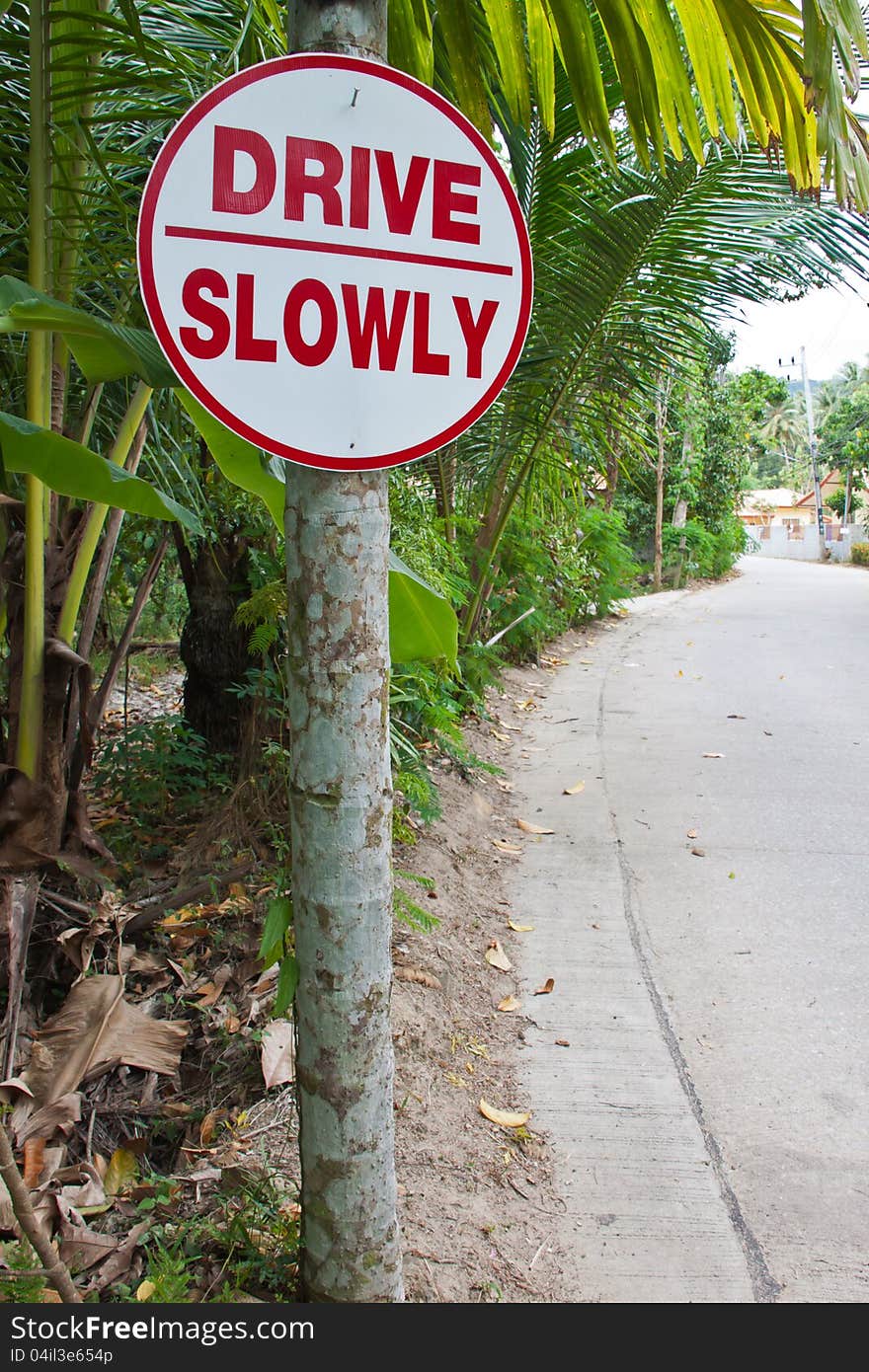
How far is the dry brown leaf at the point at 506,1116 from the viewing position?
2729 millimetres

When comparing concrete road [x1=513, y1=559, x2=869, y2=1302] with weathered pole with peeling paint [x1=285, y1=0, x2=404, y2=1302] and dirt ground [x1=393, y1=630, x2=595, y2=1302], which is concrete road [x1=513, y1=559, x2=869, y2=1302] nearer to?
dirt ground [x1=393, y1=630, x2=595, y2=1302]

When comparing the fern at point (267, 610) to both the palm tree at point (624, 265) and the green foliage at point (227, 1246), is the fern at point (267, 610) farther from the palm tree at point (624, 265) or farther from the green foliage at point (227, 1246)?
the palm tree at point (624, 265)

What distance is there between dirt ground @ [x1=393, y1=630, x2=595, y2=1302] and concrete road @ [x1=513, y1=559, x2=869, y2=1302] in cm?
8

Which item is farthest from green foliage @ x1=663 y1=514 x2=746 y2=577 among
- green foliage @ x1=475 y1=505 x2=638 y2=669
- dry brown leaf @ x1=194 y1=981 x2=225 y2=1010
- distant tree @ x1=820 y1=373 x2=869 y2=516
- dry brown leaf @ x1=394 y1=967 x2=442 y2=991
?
dry brown leaf @ x1=194 y1=981 x2=225 y2=1010

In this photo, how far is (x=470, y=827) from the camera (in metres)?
4.86

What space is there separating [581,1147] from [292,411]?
2111 millimetres

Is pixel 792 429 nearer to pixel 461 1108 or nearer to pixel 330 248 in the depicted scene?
pixel 461 1108

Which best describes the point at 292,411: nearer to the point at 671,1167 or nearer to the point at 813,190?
the point at 813,190

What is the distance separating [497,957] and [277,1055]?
45.1 inches

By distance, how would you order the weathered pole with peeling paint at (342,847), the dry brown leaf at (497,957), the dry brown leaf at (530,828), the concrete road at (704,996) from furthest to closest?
1. the dry brown leaf at (530,828)
2. the dry brown leaf at (497,957)
3. the concrete road at (704,996)
4. the weathered pole with peeling paint at (342,847)

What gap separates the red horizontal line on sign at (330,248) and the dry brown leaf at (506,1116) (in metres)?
2.16

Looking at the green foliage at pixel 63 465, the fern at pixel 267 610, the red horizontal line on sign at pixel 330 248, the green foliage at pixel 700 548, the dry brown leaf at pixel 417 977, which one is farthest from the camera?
the green foliage at pixel 700 548

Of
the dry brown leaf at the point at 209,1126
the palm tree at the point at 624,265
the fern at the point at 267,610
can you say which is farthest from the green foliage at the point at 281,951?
the palm tree at the point at 624,265
